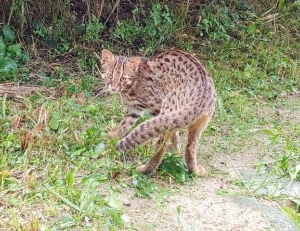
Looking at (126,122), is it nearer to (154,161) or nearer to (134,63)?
(134,63)

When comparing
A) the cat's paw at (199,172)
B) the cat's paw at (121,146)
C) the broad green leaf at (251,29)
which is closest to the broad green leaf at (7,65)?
the cat's paw at (121,146)

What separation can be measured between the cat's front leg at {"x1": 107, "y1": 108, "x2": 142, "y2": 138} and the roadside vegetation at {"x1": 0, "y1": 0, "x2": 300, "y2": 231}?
190mm

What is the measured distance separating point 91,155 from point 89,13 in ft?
10.3

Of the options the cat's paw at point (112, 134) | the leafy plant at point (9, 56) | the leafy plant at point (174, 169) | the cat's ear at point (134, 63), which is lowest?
the leafy plant at point (9, 56)

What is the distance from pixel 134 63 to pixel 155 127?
46.7 inches

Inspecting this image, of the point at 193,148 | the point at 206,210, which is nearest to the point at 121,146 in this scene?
the point at 193,148

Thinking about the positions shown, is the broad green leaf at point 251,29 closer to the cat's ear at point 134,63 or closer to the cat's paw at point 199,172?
the cat's ear at point 134,63

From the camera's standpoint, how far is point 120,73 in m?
6.04

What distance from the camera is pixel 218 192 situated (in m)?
5.25

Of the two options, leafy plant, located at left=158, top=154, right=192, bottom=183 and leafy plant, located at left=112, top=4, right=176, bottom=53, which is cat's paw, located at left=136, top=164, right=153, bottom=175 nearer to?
leafy plant, located at left=158, top=154, right=192, bottom=183

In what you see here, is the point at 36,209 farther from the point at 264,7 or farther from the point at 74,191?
the point at 264,7

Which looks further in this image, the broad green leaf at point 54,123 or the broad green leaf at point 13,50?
the broad green leaf at point 13,50

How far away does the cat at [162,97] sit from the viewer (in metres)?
5.18

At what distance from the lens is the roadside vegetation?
4781mm
